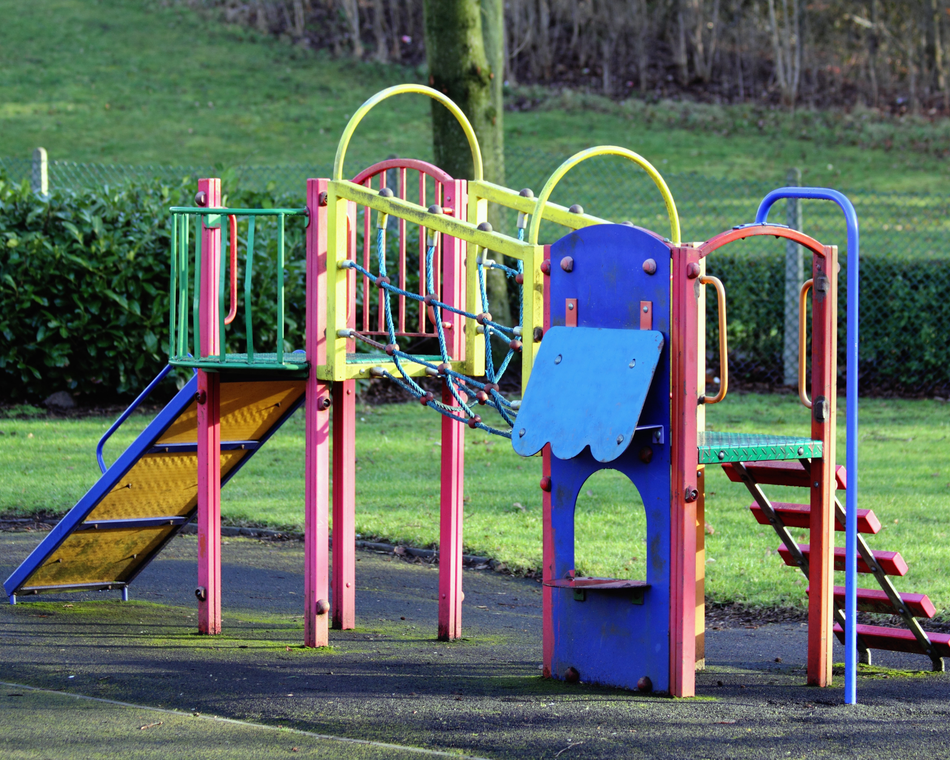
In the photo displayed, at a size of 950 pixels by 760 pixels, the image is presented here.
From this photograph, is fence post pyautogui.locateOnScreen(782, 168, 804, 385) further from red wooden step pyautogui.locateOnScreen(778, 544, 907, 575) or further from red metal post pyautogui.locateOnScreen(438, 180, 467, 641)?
red wooden step pyautogui.locateOnScreen(778, 544, 907, 575)

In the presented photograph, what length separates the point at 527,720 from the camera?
4.02 m

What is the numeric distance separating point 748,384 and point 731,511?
5.10 meters

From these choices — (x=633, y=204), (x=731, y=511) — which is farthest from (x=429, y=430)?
(x=633, y=204)

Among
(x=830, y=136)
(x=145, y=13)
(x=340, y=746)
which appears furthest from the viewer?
(x=145, y=13)

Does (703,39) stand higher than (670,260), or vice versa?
(703,39)

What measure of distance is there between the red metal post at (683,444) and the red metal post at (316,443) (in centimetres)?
154

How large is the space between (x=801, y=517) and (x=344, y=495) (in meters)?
1.94

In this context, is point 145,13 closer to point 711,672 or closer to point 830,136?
point 830,136

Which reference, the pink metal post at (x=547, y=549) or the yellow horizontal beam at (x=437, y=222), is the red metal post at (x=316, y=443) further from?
the pink metal post at (x=547, y=549)

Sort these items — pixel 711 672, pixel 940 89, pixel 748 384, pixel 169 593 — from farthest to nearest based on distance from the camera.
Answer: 1. pixel 940 89
2. pixel 748 384
3. pixel 169 593
4. pixel 711 672

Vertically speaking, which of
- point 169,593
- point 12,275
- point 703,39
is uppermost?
point 703,39

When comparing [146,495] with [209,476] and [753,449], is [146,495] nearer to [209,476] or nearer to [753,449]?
[209,476]

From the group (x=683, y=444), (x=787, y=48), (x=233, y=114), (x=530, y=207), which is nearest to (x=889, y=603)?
(x=683, y=444)

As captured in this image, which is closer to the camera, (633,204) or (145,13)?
(633,204)
